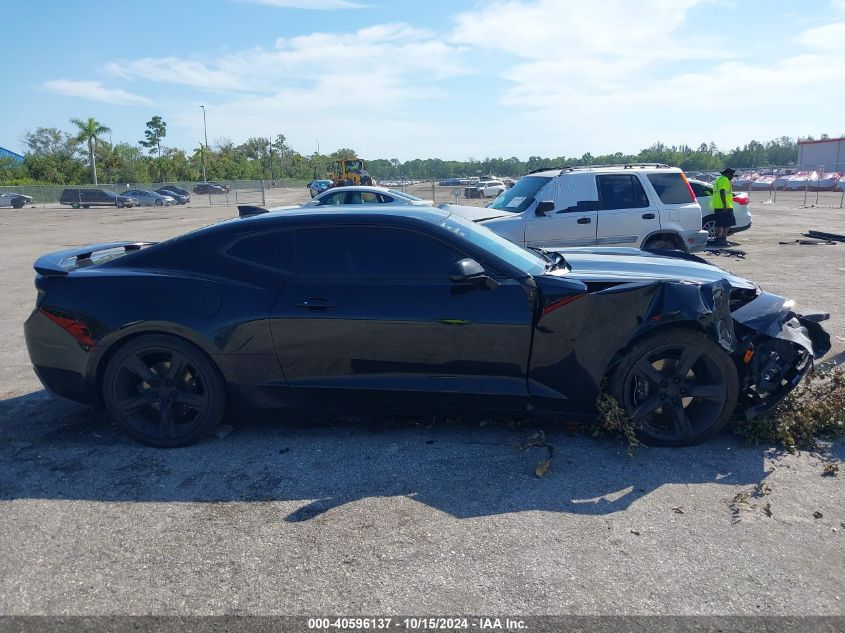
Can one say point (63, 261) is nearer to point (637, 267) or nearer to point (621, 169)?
point (637, 267)

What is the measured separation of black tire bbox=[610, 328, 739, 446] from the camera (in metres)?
4.32

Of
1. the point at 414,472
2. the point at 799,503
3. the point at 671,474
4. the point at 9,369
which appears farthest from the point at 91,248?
the point at 799,503

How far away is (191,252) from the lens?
182 inches

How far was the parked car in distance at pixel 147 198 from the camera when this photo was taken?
168ft

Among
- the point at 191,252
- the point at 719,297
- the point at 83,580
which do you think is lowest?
the point at 83,580

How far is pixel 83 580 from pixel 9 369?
422 cm

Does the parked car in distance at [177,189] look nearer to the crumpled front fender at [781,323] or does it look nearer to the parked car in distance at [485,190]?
the parked car in distance at [485,190]

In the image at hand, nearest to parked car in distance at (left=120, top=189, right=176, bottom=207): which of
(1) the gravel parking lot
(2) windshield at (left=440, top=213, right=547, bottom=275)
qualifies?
(1) the gravel parking lot

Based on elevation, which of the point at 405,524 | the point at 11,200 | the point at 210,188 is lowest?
the point at 405,524

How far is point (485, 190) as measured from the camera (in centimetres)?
4616

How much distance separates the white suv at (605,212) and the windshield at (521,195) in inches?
1.0

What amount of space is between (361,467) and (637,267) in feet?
7.70

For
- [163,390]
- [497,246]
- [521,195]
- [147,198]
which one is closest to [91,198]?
[147,198]

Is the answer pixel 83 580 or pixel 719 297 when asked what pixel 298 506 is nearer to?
pixel 83 580
